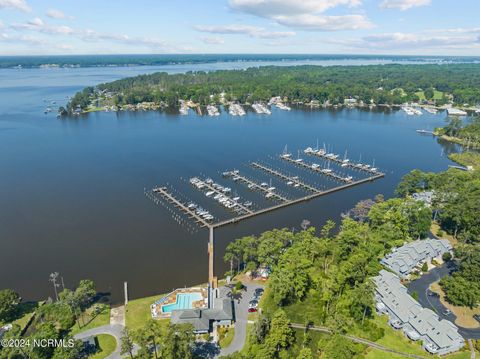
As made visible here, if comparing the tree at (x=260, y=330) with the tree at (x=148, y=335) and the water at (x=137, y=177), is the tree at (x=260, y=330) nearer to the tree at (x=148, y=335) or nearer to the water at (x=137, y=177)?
the tree at (x=148, y=335)

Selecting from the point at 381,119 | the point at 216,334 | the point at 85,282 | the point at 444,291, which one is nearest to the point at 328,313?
the point at 216,334

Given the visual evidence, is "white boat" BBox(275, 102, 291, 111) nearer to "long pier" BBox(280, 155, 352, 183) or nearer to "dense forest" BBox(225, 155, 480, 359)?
"long pier" BBox(280, 155, 352, 183)

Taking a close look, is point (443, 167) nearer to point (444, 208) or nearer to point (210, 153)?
point (444, 208)

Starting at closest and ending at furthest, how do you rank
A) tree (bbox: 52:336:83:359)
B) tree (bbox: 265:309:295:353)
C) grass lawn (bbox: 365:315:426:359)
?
tree (bbox: 52:336:83:359), tree (bbox: 265:309:295:353), grass lawn (bbox: 365:315:426:359)

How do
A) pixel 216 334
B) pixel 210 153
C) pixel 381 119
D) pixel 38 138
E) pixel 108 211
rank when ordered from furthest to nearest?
pixel 381 119 → pixel 38 138 → pixel 210 153 → pixel 108 211 → pixel 216 334

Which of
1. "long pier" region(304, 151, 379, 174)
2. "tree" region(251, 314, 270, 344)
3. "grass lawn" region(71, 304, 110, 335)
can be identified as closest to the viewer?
"tree" region(251, 314, 270, 344)

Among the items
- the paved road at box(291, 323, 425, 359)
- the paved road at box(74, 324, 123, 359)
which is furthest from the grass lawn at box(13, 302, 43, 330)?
the paved road at box(291, 323, 425, 359)

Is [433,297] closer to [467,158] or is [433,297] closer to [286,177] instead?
[286,177]
